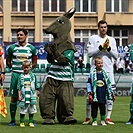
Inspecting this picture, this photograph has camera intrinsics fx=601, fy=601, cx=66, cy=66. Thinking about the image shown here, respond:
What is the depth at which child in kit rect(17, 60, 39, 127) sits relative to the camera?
38.1ft

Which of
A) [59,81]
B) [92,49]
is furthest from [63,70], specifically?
[92,49]

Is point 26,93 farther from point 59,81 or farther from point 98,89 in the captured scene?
point 98,89

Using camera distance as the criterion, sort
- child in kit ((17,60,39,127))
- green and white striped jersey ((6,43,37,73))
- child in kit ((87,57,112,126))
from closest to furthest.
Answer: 1. child in kit ((17,60,39,127))
2. child in kit ((87,57,112,126))
3. green and white striped jersey ((6,43,37,73))

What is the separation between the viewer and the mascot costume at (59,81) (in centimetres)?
1212

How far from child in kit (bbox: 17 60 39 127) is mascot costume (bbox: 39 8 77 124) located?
18.5 inches

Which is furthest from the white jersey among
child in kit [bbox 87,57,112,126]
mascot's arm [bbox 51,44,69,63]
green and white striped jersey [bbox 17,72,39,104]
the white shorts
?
the white shorts

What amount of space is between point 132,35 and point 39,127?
3863 cm

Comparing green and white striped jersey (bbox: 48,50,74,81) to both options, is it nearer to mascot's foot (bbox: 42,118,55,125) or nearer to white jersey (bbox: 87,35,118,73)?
white jersey (bbox: 87,35,118,73)

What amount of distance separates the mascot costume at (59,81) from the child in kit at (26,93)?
469 millimetres

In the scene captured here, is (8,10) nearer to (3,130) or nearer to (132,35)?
(132,35)

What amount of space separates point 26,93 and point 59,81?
2.83 ft

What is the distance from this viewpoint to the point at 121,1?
50562 millimetres

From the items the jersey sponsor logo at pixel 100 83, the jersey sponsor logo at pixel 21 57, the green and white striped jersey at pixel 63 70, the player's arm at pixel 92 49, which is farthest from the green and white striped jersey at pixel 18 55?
the jersey sponsor logo at pixel 100 83

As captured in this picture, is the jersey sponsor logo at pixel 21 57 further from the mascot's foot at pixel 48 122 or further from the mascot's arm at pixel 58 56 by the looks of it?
the mascot's foot at pixel 48 122
